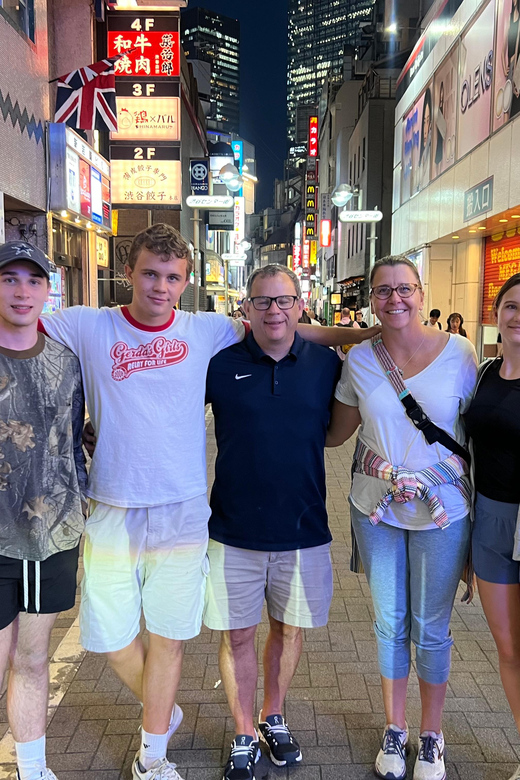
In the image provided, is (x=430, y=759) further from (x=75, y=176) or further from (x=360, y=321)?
(x=360, y=321)

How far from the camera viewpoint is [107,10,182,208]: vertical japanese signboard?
17625 mm

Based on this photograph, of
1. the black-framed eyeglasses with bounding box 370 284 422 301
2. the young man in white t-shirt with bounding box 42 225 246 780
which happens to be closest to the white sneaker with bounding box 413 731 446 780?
the young man in white t-shirt with bounding box 42 225 246 780

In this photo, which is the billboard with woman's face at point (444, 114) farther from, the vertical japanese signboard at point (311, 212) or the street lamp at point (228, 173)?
the vertical japanese signboard at point (311, 212)

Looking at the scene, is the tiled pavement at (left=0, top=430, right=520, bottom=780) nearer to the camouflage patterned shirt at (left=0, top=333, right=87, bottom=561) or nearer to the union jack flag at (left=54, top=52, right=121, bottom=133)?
the camouflage patterned shirt at (left=0, top=333, right=87, bottom=561)

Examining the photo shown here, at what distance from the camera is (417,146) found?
2139 cm

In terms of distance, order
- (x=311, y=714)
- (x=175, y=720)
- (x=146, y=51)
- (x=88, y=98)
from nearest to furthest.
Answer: (x=175, y=720)
(x=311, y=714)
(x=88, y=98)
(x=146, y=51)

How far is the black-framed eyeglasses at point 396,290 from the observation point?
2818 mm

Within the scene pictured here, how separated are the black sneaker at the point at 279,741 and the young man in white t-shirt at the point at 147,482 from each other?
1.61 feet

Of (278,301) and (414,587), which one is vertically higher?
(278,301)

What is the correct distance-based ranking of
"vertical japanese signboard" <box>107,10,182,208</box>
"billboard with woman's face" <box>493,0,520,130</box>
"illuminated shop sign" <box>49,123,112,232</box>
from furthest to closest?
"vertical japanese signboard" <box>107,10,182,208</box>, "billboard with woman's face" <box>493,0,520,130</box>, "illuminated shop sign" <box>49,123,112,232</box>

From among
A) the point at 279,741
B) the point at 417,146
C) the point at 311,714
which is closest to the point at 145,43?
the point at 417,146

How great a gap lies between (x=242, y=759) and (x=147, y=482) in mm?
1364

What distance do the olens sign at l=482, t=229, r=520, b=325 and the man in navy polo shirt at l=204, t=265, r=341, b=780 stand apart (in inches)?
484

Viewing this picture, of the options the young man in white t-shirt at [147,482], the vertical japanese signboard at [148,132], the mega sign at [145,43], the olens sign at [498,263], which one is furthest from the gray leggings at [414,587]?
the vertical japanese signboard at [148,132]
